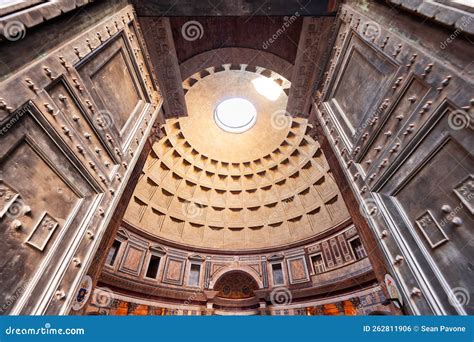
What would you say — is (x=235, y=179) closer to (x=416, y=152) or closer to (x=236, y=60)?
(x=236, y=60)

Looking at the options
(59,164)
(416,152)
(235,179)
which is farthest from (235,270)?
(416,152)

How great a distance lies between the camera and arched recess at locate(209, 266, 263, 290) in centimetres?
1491

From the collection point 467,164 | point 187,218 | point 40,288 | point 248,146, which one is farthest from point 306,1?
point 187,218

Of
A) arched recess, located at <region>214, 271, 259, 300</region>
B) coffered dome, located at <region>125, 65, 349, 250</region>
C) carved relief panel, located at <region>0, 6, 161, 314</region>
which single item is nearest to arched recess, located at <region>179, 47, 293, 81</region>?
carved relief panel, located at <region>0, 6, 161, 314</region>

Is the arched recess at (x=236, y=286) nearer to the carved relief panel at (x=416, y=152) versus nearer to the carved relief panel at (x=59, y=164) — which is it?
the carved relief panel at (x=59, y=164)

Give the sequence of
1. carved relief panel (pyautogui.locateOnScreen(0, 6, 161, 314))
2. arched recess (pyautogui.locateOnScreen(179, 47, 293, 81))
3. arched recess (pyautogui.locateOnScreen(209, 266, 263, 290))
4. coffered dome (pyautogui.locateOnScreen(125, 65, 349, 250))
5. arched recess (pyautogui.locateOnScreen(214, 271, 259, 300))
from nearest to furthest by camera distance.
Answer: carved relief panel (pyautogui.locateOnScreen(0, 6, 161, 314)) < arched recess (pyautogui.locateOnScreen(179, 47, 293, 81)) < arched recess (pyautogui.locateOnScreen(209, 266, 263, 290)) < coffered dome (pyautogui.locateOnScreen(125, 65, 349, 250)) < arched recess (pyautogui.locateOnScreen(214, 271, 259, 300))

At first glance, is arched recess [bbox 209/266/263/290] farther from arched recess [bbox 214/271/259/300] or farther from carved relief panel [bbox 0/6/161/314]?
carved relief panel [bbox 0/6/161/314]

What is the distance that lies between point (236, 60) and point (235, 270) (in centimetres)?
1351

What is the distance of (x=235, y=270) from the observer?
1562cm

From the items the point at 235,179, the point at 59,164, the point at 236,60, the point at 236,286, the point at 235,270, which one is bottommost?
the point at 59,164

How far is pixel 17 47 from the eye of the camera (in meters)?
2.66

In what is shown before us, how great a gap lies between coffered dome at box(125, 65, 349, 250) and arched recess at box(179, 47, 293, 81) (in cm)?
734

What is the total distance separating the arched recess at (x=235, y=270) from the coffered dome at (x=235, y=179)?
1526mm

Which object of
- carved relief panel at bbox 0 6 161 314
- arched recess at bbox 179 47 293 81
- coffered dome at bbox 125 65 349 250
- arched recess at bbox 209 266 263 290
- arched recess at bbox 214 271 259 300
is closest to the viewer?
carved relief panel at bbox 0 6 161 314
